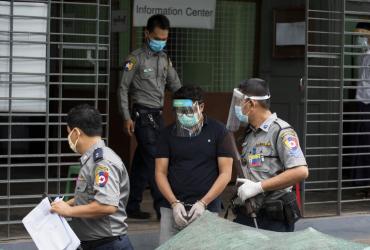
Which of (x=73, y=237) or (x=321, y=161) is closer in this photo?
(x=73, y=237)

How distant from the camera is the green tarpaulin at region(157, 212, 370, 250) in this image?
108 inches

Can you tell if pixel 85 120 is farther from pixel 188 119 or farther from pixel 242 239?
pixel 242 239

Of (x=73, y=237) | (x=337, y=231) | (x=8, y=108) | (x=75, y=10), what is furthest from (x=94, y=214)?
(x=75, y=10)

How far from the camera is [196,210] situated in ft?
15.9

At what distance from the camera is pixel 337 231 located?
7621 millimetres

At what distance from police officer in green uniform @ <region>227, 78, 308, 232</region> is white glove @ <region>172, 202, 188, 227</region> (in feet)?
1.24

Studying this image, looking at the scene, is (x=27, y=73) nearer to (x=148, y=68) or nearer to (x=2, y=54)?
(x=2, y=54)

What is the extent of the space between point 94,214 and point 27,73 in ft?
8.08

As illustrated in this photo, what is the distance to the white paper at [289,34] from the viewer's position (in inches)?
356

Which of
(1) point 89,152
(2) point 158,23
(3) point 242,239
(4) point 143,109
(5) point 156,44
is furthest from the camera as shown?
(4) point 143,109

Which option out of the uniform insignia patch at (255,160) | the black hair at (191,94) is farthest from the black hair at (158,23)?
the uniform insignia patch at (255,160)

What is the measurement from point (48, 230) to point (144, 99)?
3215 millimetres

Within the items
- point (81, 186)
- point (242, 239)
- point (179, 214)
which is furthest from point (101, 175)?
point (242, 239)

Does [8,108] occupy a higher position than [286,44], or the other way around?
[286,44]
